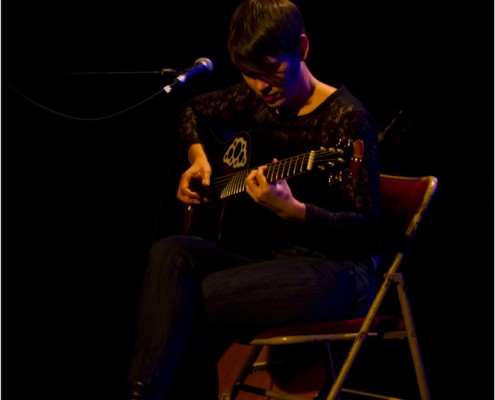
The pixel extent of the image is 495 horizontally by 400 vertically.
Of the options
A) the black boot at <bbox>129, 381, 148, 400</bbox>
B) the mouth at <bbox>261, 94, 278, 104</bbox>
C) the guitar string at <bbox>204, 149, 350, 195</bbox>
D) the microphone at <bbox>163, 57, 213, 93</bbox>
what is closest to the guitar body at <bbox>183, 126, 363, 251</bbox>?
the guitar string at <bbox>204, 149, 350, 195</bbox>

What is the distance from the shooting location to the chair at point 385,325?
5.20ft

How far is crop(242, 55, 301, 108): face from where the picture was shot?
5.83ft

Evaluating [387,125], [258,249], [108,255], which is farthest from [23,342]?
[387,125]

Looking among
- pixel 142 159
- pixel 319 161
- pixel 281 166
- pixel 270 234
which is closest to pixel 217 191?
pixel 270 234

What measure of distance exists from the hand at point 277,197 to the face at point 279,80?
13.4 inches

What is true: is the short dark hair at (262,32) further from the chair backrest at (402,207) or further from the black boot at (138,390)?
the black boot at (138,390)

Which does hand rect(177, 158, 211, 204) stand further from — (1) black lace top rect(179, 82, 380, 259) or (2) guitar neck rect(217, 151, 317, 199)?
(2) guitar neck rect(217, 151, 317, 199)

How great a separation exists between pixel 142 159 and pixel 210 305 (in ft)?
5.23

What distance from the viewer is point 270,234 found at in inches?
72.5

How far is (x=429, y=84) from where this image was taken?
2.63m

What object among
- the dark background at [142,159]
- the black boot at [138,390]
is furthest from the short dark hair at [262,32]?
the black boot at [138,390]

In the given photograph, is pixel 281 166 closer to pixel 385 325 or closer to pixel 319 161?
pixel 319 161

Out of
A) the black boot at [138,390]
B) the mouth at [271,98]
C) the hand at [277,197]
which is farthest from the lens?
the mouth at [271,98]

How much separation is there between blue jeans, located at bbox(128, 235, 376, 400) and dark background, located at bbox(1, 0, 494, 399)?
0.61 metres
